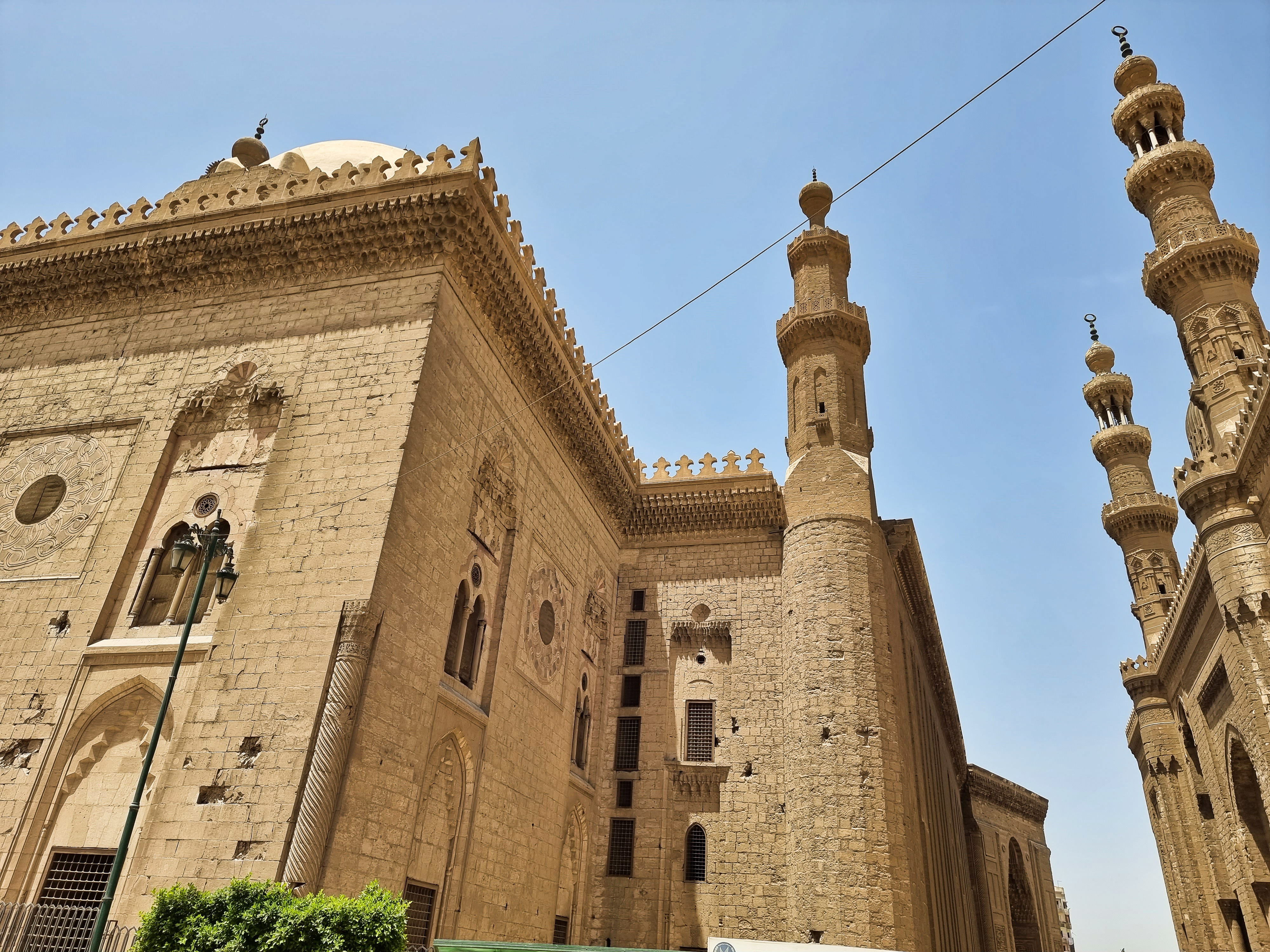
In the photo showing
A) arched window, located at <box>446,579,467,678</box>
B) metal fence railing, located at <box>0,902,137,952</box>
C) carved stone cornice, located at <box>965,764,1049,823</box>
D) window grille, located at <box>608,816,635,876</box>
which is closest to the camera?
metal fence railing, located at <box>0,902,137,952</box>

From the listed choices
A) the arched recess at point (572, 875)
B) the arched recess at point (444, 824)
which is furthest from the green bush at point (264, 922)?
the arched recess at point (572, 875)

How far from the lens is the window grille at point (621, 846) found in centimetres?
1489

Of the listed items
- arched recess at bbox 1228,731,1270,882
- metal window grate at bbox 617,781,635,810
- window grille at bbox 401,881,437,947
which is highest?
arched recess at bbox 1228,731,1270,882

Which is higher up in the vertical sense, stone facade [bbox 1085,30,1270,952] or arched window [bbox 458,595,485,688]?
stone facade [bbox 1085,30,1270,952]

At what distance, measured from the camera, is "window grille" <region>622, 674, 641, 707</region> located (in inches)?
648

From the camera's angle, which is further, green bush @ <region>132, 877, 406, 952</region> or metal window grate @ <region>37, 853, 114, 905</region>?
metal window grate @ <region>37, 853, 114, 905</region>

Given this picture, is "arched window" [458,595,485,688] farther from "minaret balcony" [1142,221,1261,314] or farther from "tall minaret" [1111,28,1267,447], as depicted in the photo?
"minaret balcony" [1142,221,1261,314]

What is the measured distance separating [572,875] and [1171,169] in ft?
73.9

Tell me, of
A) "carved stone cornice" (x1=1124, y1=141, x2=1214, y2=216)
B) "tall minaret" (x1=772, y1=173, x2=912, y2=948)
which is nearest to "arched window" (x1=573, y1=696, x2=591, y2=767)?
"tall minaret" (x1=772, y1=173, x2=912, y2=948)

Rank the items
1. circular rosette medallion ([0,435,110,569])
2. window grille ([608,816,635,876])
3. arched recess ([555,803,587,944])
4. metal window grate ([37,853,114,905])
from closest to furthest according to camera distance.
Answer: metal window grate ([37,853,114,905]) → circular rosette medallion ([0,435,110,569]) → arched recess ([555,803,587,944]) → window grille ([608,816,635,876])

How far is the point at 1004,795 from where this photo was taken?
38.2 meters

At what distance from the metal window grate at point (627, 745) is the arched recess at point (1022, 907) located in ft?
99.6

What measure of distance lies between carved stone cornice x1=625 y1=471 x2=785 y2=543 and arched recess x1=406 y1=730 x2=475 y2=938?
7.93m

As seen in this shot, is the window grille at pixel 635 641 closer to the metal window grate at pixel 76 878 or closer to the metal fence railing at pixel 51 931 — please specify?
the metal window grate at pixel 76 878
